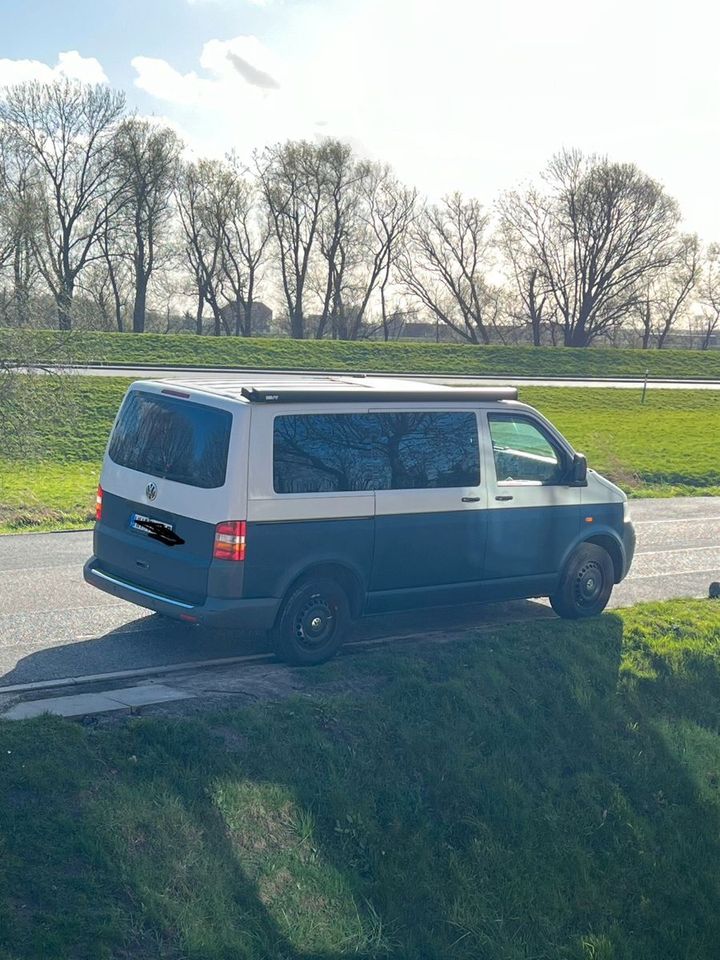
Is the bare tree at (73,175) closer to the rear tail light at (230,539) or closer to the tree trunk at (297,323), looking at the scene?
the tree trunk at (297,323)

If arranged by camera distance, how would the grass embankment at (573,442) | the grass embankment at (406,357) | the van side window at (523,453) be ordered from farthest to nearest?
1. the grass embankment at (406,357)
2. the grass embankment at (573,442)
3. the van side window at (523,453)

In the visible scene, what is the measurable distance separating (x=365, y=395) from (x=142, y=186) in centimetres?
5116

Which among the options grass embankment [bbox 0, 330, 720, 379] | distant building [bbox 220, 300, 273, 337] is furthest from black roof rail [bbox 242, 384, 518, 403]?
distant building [bbox 220, 300, 273, 337]

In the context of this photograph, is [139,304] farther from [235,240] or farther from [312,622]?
[312,622]

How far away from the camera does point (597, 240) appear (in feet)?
201

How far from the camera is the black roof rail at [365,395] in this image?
25.4 feet

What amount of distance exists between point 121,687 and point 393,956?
2679 mm

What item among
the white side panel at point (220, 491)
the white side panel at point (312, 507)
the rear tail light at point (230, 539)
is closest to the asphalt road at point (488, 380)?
the white side panel at point (220, 491)

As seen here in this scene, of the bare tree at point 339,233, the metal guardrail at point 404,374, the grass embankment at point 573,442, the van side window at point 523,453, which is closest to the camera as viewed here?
the van side window at point 523,453

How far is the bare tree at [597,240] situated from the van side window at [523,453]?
2125 inches

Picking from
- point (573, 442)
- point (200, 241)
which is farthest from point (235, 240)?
point (573, 442)

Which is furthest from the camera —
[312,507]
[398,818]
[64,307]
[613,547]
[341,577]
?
[64,307]

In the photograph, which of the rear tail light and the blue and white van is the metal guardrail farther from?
the rear tail light

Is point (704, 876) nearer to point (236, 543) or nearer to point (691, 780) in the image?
point (691, 780)
